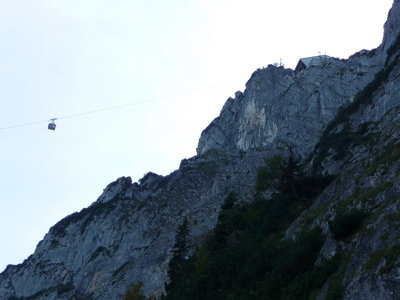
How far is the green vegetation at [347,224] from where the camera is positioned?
2877 centimetres

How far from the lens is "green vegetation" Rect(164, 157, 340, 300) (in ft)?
103

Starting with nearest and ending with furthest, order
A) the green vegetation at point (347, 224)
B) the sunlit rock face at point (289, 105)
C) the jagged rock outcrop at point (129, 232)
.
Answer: the green vegetation at point (347, 224), the jagged rock outcrop at point (129, 232), the sunlit rock face at point (289, 105)

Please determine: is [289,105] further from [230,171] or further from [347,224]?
[347,224]

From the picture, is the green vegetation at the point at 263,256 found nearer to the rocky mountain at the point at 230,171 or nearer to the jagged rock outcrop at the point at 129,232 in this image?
the rocky mountain at the point at 230,171

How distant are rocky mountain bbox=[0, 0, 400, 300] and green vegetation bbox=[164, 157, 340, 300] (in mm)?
4091

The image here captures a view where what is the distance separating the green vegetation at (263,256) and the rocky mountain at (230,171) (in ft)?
13.4

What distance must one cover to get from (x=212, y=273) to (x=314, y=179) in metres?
17.9

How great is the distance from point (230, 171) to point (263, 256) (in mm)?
69047

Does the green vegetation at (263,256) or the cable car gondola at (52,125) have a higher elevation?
the cable car gondola at (52,125)

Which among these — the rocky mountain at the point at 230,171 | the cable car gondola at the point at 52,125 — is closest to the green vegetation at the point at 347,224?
the rocky mountain at the point at 230,171

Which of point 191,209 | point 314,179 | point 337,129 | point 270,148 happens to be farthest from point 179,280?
point 270,148

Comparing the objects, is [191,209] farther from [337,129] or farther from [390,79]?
[390,79]

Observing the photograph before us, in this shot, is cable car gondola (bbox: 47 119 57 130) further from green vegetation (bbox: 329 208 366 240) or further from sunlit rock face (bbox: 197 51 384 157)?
sunlit rock face (bbox: 197 51 384 157)

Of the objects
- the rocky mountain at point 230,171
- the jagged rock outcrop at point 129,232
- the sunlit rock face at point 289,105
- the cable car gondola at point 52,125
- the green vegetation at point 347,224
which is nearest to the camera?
the green vegetation at point 347,224
